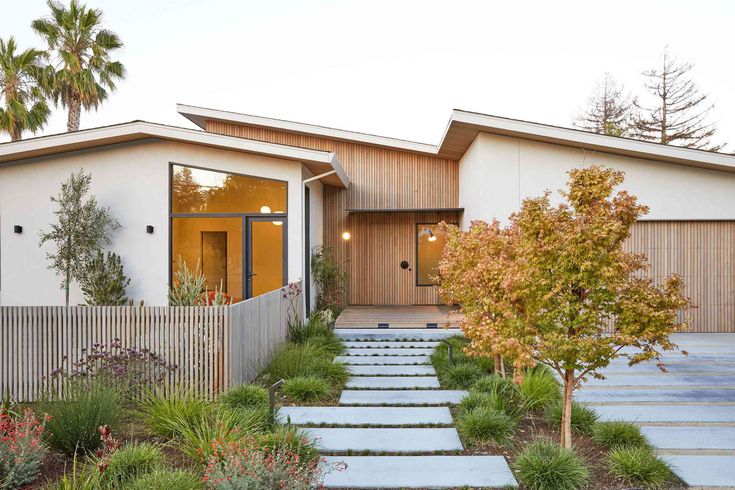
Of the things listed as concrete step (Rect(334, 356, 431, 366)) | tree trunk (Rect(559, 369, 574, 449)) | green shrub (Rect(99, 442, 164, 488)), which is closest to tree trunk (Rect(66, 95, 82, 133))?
concrete step (Rect(334, 356, 431, 366))

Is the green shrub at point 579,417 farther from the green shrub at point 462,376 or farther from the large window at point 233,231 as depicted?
the large window at point 233,231

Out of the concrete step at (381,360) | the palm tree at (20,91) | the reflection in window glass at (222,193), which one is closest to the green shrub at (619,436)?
the concrete step at (381,360)

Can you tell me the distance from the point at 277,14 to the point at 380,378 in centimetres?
1204

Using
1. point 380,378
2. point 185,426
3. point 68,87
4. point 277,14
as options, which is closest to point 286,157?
point 380,378

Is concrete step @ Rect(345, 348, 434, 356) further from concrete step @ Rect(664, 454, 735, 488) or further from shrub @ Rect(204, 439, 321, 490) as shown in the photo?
shrub @ Rect(204, 439, 321, 490)

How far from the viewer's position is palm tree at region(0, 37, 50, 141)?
14477mm

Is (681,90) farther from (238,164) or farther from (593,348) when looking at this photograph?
(593,348)

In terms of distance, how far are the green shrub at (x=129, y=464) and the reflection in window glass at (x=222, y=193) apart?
560 centimetres

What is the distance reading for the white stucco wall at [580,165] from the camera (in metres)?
8.46

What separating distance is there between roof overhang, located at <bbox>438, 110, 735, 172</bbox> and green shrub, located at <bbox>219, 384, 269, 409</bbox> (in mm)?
5918

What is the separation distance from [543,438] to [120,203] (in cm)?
835

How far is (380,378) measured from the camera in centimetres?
624

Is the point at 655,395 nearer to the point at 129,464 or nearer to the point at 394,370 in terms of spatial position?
the point at 394,370

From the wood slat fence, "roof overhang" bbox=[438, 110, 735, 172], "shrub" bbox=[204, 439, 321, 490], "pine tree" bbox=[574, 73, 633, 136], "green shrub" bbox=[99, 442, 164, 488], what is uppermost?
"pine tree" bbox=[574, 73, 633, 136]
